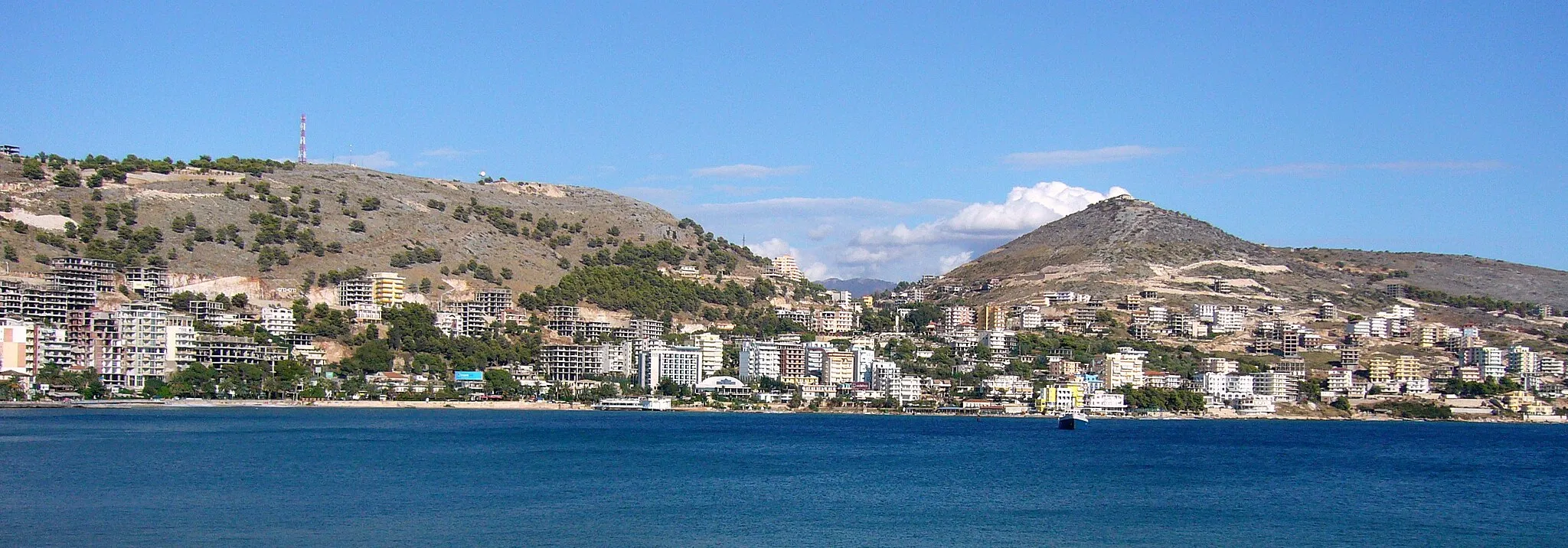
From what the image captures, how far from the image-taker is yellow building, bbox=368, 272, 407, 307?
10531 centimetres

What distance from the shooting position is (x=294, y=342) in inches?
3716

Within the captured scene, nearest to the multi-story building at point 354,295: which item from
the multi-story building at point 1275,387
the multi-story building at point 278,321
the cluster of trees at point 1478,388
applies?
the multi-story building at point 278,321

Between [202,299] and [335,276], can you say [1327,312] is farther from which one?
[202,299]

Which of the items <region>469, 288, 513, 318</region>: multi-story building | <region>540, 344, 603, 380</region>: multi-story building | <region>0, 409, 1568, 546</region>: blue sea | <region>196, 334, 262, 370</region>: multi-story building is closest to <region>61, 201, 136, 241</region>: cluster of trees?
<region>196, 334, 262, 370</region>: multi-story building

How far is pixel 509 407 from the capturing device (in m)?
91.7

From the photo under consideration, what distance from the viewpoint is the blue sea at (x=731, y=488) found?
32.9 m

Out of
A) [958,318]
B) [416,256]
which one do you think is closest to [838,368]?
[416,256]

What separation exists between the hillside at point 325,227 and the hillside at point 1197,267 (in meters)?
32.2

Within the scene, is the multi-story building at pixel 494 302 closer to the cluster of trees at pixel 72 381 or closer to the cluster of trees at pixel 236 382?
the cluster of trees at pixel 236 382

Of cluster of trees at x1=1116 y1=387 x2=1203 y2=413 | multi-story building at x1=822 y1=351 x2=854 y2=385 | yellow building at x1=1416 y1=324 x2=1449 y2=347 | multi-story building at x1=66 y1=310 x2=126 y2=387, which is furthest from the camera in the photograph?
yellow building at x1=1416 y1=324 x2=1449 y2=347

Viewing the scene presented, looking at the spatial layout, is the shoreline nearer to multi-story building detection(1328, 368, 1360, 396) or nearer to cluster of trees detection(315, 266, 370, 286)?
multi-story building detection(1328, 368, 1360, 396)

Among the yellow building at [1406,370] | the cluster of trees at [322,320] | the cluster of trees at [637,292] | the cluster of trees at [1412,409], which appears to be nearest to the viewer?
the cluster of trees at [322,320]

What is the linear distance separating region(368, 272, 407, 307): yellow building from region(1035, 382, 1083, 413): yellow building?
133 ft

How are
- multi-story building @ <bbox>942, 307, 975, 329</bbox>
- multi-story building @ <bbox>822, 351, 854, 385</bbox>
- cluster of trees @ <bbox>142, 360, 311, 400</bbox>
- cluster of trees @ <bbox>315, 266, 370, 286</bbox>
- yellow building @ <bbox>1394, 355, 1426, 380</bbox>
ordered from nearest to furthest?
1. cluster of trees @ <bbox>142, 360, 311, 400</bbox>
2. multi-story building @ <bbox>822, 351, 854, 385</bbox>
3. cluster of trees @ <bbox>315, 266, 370, 286</bbox>
4. yellow building @ <bbox>1394, 355, 1426, 380</bbox>
5. multi-story building @ <bbox>942, 307, 975, 329</bbox>
